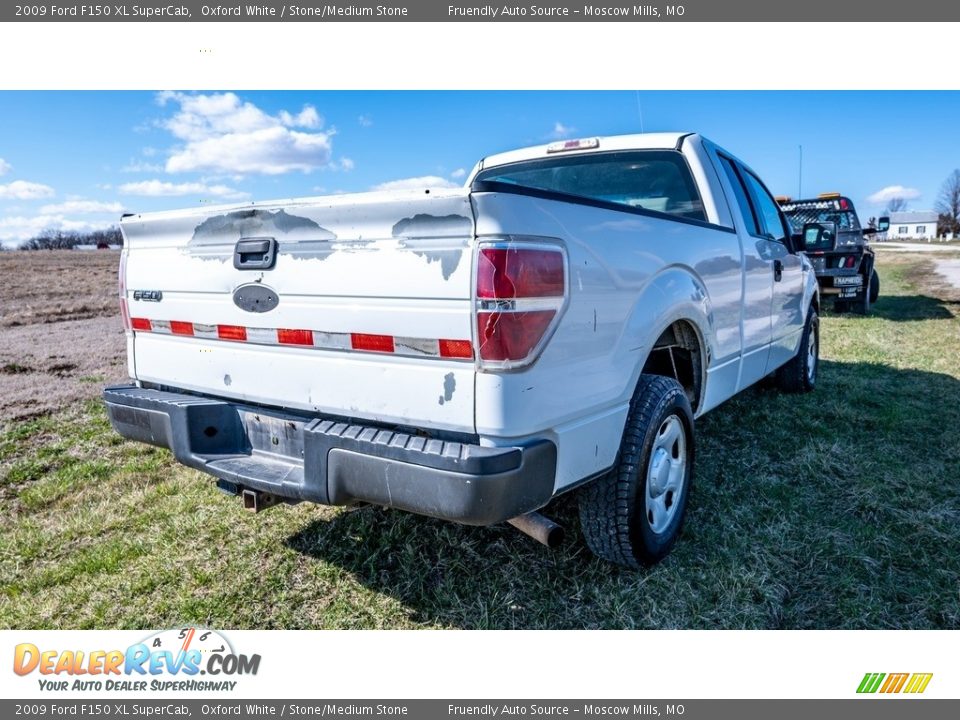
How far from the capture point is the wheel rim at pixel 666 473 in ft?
9.26

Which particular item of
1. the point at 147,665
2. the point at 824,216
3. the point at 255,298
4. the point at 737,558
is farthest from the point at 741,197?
the point at 824,216

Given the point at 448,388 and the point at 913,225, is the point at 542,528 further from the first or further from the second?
the point at 913,225

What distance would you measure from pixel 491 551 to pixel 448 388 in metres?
1.23

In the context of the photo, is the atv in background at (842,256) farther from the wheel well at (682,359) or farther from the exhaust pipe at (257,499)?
the exhaust pipe at (257,499)

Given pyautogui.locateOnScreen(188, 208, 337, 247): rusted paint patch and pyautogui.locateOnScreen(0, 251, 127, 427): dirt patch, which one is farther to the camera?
pyautogui.locateOnScreen(0, 251, 127, 427): dirt patch

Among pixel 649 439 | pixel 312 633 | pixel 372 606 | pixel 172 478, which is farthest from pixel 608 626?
pixel 172 478

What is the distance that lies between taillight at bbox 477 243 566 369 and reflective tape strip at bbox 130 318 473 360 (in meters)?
0.09

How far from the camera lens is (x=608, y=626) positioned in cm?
258

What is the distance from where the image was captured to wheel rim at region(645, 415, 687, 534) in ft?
9.26

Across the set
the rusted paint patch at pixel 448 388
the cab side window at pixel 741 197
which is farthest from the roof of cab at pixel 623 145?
the rusted paint patch at pixel 448 388

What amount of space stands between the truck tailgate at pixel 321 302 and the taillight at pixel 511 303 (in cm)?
6

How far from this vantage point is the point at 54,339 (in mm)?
8883

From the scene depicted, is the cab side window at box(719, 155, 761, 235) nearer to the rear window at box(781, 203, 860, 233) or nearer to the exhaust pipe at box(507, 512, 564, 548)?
the exhaust pipe at box(507, 512, 564, 548)

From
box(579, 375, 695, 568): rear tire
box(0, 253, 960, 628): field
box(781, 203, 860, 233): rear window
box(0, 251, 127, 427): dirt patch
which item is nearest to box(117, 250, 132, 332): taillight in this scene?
box(0, 253, 960, 628): field
